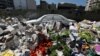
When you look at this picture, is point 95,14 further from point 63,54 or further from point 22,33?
point 63,54

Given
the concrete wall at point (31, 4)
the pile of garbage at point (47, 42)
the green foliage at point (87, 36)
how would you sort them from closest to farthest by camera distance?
the pile of garbage at point (47, 42)
the green foliage at point (87, 36)
the concrete wall at point (31, 4)

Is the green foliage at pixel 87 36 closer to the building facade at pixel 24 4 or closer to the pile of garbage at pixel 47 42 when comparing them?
the pile of garbage at pixel 47 42

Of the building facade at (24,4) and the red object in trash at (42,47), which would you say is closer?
the red object in trash at (42,47)

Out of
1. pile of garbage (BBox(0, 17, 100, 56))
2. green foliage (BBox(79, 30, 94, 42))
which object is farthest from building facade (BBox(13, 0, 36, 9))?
green foliage (BBox(79, 30, 94, 42))

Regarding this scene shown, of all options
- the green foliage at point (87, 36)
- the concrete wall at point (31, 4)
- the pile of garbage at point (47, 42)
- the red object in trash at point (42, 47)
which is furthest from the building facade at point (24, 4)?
the red object in trash at point (42, 47)

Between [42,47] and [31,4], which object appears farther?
[31,4]

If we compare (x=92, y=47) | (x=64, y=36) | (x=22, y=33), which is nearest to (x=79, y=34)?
(x=64, y=36)

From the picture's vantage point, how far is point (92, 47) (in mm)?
8641

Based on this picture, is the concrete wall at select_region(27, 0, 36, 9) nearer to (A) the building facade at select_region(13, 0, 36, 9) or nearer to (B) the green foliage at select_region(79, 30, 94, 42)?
(A) the building facade at select_region(13, 0, 36, 9)

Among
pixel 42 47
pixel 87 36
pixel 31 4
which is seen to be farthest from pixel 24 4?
pixel 42 47

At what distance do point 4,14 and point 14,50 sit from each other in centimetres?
1184

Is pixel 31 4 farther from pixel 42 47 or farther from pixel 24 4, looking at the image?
pixel 42 47

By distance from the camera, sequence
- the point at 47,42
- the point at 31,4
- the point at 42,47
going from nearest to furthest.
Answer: the point at 42,47
the point at 47,42
the point at 31,4

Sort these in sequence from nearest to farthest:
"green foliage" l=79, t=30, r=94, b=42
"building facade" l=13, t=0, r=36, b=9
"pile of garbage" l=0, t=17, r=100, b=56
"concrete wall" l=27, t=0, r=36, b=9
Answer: "pile of garbage" l=0, t=17, r=100, b=56 < "green foliage" l=79, t=30, r=94, b=42 < "building facade" l=13, t=0, r=36, b=9 < "concrete wall" l=27, t=0, r=36, b=9
